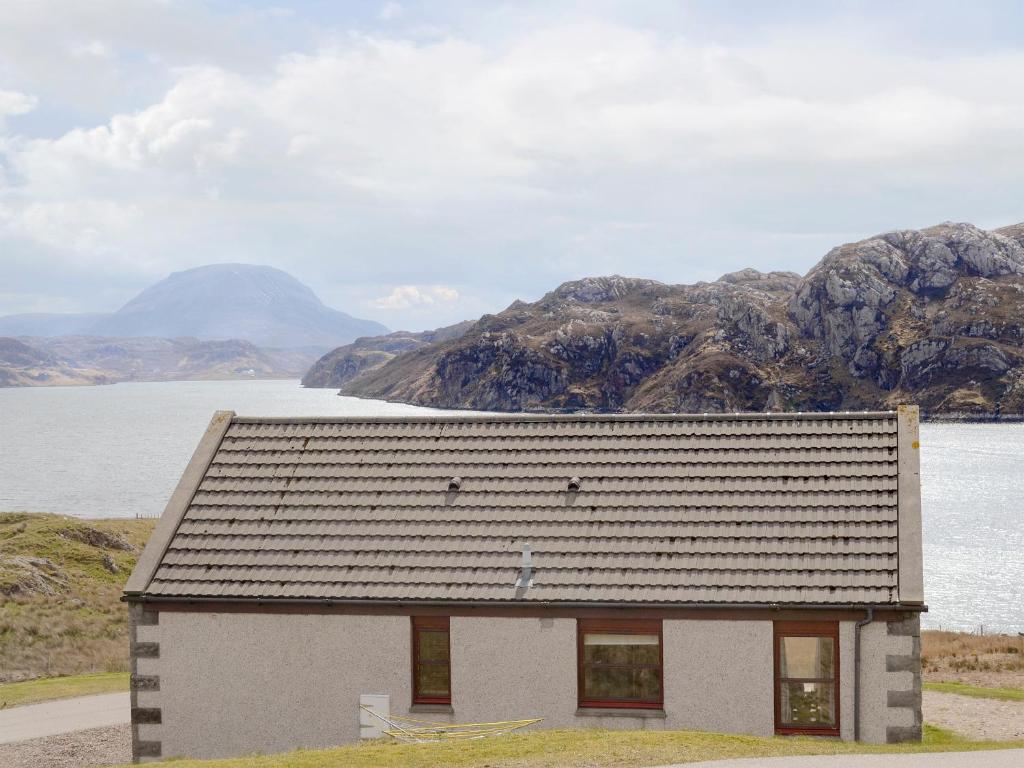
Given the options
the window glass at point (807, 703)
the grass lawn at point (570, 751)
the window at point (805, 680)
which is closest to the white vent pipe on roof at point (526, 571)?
the grass lawn at point (570, 751)

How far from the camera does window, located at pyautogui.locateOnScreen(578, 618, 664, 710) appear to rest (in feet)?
60.1

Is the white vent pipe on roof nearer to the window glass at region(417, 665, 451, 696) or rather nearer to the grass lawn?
the window glass at region(417, 665, 451, 696)

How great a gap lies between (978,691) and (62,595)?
41.2 metres

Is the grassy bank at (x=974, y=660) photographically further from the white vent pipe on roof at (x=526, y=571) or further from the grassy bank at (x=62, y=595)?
the grassy bank at (x=62, y=595)

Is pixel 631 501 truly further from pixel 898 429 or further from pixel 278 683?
pixel 278 683

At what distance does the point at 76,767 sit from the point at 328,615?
323 inches

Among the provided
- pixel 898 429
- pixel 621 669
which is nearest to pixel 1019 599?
pixel 898 429

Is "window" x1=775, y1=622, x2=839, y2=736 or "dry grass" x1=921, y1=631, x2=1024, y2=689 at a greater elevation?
"window" x1=775, y1=622, x2=839, y2=736

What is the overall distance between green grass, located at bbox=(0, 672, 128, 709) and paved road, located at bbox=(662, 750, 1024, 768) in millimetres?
23479

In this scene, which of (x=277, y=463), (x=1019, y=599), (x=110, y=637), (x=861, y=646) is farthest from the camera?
(x=1019, y=599)

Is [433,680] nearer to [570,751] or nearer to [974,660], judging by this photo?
[570,751]

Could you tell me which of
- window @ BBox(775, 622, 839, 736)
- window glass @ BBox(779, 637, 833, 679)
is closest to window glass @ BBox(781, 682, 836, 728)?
window @ BBox(775, 622, 839, 736)

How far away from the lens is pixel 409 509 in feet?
68.5

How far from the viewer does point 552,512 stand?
20250 mm
